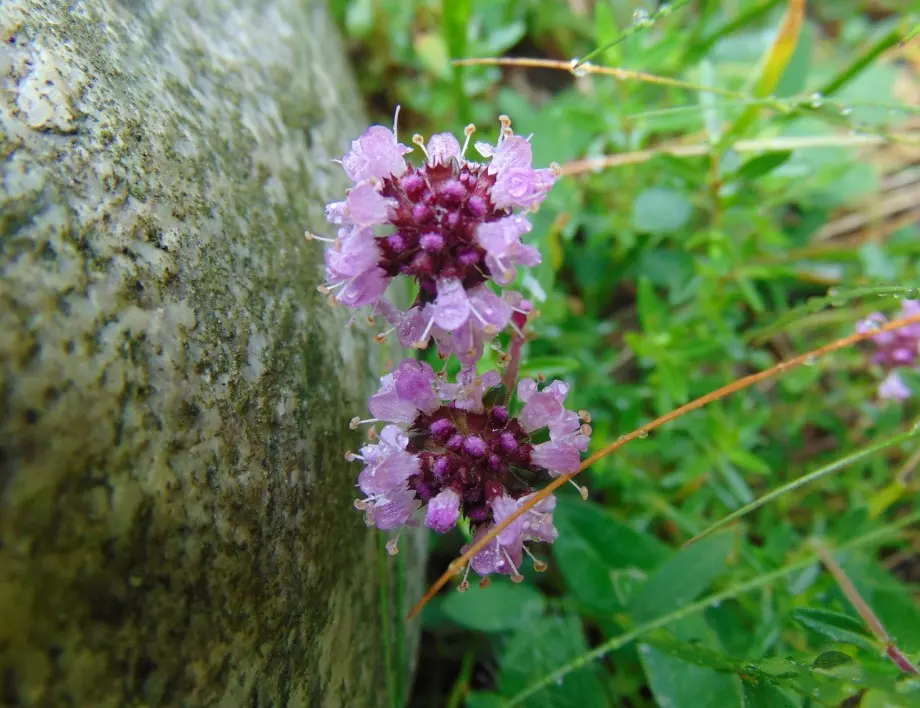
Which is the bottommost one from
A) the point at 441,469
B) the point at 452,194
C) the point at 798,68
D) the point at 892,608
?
the point at 892,608

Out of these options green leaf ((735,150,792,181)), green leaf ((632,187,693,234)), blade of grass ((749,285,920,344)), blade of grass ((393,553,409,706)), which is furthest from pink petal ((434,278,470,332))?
green leaf ((632,187,693,234))

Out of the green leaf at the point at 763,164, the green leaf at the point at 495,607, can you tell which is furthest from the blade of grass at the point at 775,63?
the green leaf at the point at 495,607

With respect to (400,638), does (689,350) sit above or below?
above

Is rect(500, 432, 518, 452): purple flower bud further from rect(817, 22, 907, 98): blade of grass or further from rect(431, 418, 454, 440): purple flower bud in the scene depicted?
rect(817, 22, 907, 98): blade of grass

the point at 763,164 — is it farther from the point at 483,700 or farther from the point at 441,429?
the point at 483,700

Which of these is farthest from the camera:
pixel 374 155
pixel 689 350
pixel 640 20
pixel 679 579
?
pixel 689 350

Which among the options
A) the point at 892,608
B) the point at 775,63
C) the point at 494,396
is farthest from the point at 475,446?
the point at 775,63

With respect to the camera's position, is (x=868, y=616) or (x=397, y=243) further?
(x=868, y=616)

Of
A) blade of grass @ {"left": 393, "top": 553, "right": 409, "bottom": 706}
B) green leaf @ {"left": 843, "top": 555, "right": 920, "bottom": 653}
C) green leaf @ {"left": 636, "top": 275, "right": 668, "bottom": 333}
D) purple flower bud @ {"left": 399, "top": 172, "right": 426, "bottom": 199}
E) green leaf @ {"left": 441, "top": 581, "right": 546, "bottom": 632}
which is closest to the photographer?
purple flower bud @ {"left": 399, "top": 172, "right": 426, "bottom": 199}
